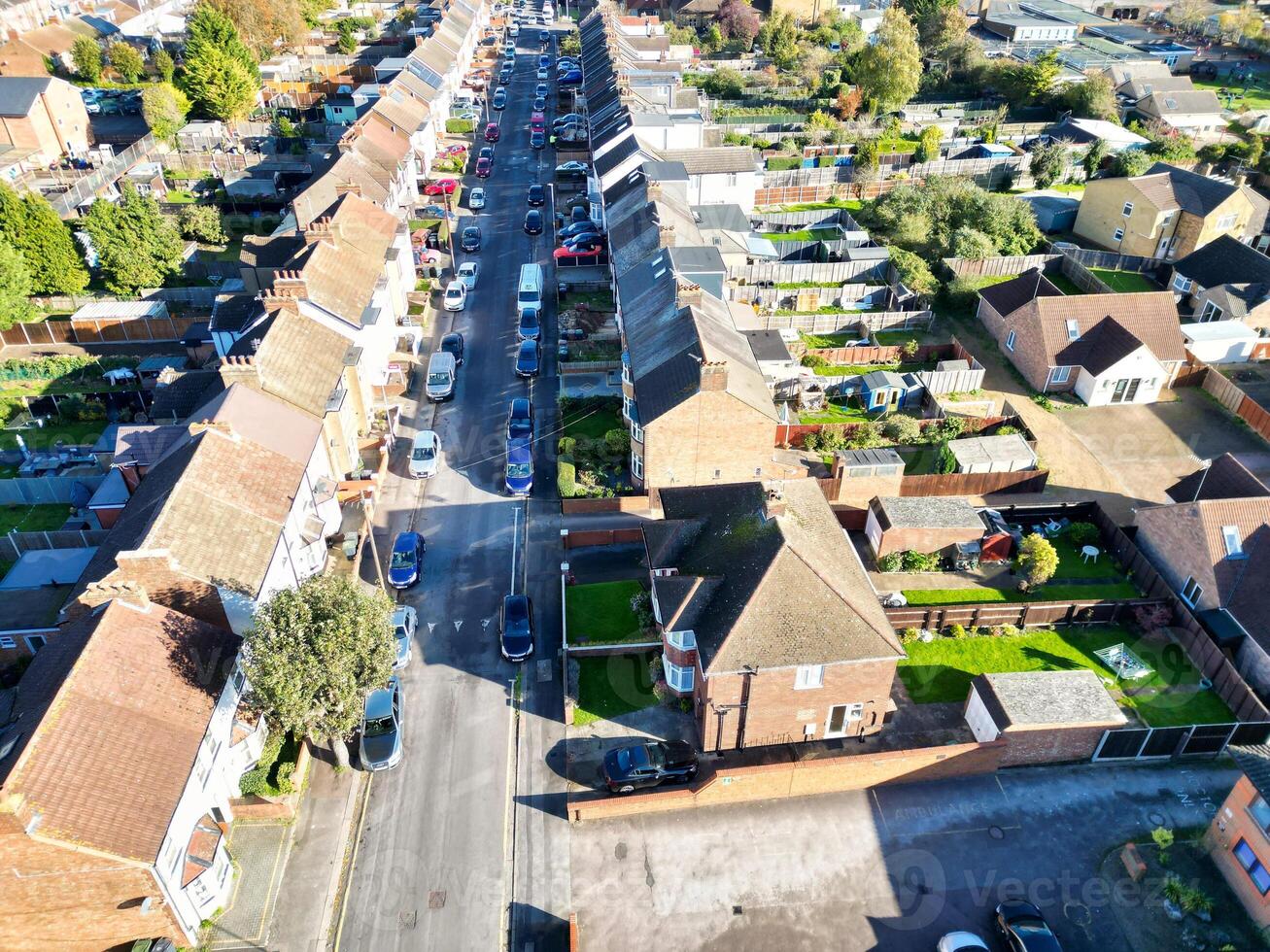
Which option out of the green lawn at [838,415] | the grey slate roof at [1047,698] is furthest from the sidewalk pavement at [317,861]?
the green lawn at [838,415]

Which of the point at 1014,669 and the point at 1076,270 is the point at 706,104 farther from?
the point at 1014,669

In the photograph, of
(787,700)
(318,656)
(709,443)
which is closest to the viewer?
(318,656)

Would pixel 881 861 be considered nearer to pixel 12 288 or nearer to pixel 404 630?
pixel 404 630

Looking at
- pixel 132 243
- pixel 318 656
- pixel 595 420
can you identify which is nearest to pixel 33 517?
pixel 132 243

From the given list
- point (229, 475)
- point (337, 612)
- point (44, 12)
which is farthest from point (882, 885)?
point (44, 12)

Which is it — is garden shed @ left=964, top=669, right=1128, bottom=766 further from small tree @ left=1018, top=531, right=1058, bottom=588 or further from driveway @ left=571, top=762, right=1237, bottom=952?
small tree @ left=1018, top=531, right=1058, bottom=588

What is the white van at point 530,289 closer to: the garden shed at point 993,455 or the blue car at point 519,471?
the blue car at point 519,471

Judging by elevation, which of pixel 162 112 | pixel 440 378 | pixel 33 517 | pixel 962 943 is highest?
pixel 162 112

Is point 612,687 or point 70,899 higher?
point 70,899
